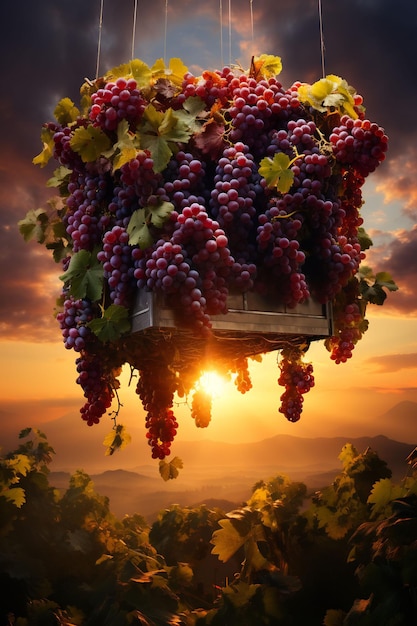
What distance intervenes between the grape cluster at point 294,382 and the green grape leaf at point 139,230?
603 mm

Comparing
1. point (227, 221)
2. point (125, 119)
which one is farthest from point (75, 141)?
point (227, 221)

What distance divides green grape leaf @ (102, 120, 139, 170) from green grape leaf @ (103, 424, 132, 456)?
855 millimetres

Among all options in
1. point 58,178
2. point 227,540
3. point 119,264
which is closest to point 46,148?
point 58,178

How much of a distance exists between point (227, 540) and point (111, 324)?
80 cm

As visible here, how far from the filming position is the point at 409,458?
5.36 feet

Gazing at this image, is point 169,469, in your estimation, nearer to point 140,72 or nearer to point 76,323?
point 76,323

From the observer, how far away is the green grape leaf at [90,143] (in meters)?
1.39

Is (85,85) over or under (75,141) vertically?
over

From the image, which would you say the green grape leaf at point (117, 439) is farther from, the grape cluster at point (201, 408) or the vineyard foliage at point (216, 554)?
the vineyard foliage at point (216, 554)

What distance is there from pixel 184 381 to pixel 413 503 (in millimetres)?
686

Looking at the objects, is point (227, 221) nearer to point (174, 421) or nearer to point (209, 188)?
point (209, 188)

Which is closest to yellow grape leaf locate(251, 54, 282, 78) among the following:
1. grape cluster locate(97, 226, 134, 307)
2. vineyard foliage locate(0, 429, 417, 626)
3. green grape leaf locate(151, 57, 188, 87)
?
green grape leaf locate(151, 57, 188, 87)

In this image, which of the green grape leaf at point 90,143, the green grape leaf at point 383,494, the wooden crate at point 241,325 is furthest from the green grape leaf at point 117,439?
the green grape leaf at point 90,143

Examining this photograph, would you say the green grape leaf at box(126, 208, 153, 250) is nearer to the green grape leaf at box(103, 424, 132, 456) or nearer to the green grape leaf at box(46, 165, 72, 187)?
the green grape leaf at box(46, 165, 72, 187)
